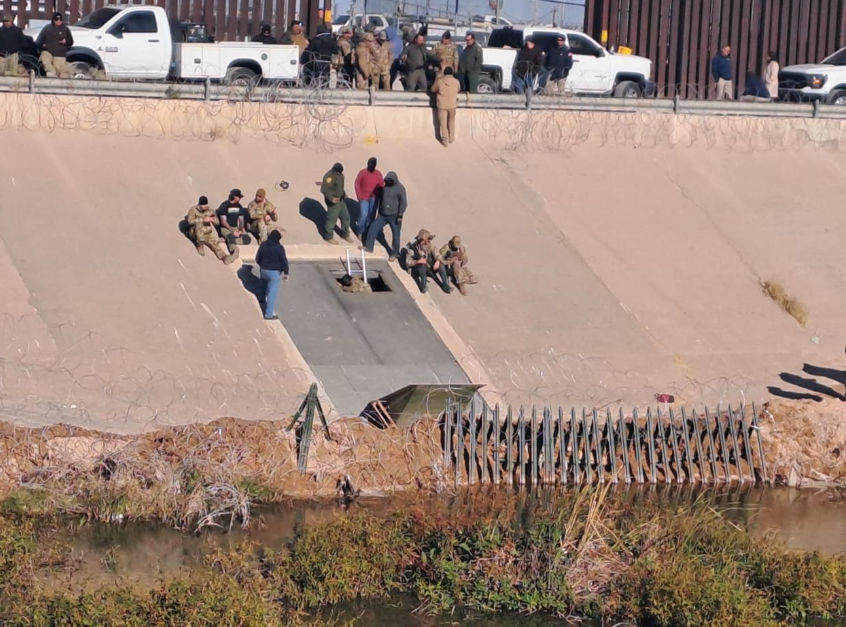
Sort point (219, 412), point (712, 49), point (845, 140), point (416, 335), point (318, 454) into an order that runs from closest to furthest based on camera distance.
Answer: point (318, 454), point (219, 412), point (416, 335), point (845, 140), point (712, 49)

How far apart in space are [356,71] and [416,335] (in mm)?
7412

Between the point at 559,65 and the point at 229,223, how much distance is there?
8.51m

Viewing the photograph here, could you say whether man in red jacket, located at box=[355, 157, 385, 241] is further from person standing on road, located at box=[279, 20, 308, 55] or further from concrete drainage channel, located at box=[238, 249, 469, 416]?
person standing on road, located at box=[279, 20, 308, 55]

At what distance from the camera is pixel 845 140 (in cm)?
2891

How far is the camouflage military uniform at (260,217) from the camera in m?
21.6

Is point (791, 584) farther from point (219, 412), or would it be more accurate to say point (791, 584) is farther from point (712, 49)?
point (712, 49)

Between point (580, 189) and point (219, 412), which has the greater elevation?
point (580, 189)

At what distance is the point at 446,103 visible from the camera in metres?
25.4

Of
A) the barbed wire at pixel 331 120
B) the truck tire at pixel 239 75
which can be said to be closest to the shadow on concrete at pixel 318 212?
the barbed wire at pixel 331 120

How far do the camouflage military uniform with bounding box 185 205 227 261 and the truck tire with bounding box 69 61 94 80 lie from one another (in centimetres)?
453

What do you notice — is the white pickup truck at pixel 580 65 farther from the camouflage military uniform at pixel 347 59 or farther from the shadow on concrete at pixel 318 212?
the shadow on concrete at pixel 318 212

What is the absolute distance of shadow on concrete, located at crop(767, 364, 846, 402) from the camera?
817 inches

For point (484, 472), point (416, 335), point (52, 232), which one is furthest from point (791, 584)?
point (52, 232)

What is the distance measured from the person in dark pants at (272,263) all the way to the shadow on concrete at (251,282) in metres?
0.49
